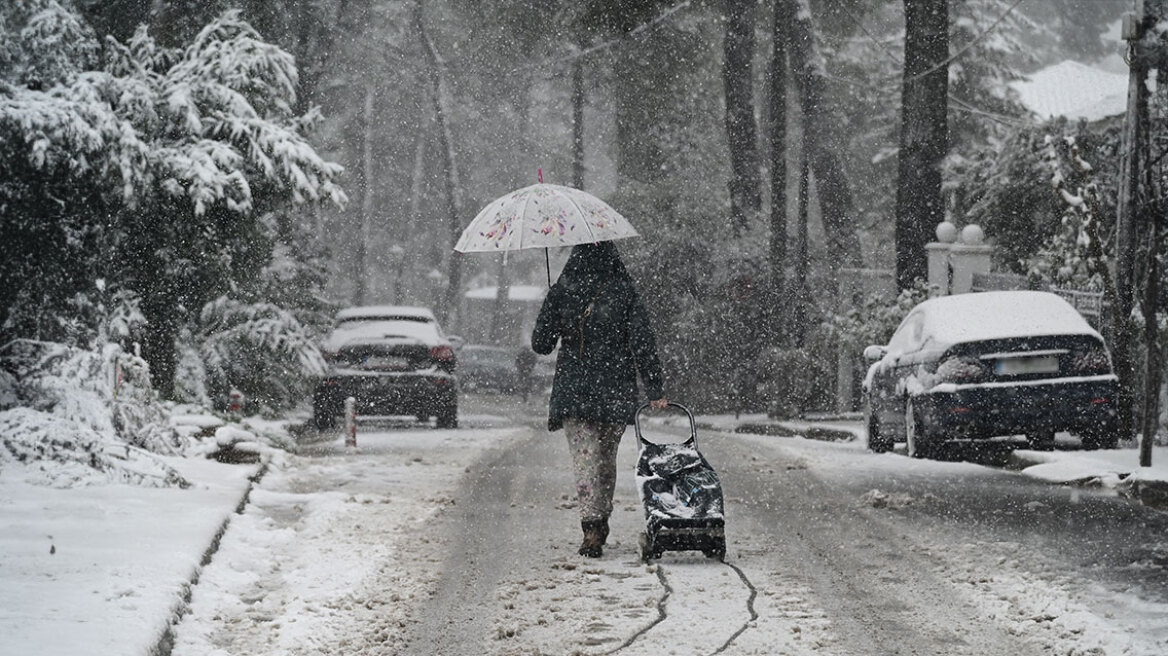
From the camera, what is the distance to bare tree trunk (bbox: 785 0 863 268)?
93.5 feet

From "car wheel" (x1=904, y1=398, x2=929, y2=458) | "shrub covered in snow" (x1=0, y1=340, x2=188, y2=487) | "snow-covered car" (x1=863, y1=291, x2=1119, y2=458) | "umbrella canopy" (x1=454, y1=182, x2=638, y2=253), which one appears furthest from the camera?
"car wheel" (x1=904, y1=398, x2=929, y2=458)

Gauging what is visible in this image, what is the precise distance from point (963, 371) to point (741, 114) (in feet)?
52.1

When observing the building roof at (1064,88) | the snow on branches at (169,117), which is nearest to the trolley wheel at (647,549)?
the snow on branches at (169,117)

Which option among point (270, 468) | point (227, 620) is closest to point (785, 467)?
point (270, 468)

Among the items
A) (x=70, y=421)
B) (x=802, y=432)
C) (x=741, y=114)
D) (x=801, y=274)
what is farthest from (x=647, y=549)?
(x=741, y=114)

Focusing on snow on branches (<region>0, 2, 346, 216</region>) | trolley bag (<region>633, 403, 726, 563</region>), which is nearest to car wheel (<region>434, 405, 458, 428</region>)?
snow on branches (<region>0, 2, 346, 216</region>)

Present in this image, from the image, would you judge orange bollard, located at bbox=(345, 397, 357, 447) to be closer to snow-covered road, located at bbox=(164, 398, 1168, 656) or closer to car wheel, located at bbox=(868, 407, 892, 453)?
snow-covered road, located at bbox=(164, 398, 1168, 656)

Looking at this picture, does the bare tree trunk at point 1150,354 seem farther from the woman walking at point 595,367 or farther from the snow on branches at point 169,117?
the snow on branches at point 169,117

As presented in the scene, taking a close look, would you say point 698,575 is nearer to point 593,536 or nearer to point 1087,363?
point 593,536

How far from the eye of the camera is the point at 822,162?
108 ft

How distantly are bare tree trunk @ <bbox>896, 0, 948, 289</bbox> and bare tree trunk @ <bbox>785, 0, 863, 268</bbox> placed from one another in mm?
A: 5224

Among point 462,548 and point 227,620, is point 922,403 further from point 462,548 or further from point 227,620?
point 227,620

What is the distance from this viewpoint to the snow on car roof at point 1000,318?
13000 millimetres

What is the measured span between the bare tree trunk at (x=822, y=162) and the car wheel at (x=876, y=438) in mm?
12990
